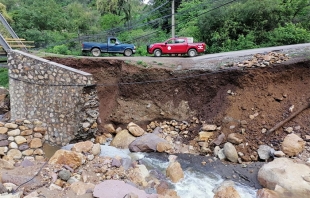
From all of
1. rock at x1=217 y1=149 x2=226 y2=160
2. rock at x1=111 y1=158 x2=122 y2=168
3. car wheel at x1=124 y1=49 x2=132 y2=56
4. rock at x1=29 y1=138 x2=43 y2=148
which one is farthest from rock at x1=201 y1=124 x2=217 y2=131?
car wheel at x1=124 y1=49 x2=132 y2=56

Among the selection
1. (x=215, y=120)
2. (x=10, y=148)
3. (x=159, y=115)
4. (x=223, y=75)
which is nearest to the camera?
(x=10, y=148)

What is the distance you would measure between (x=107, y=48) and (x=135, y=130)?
6.56 metres

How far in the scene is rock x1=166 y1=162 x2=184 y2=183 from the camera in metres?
6.63

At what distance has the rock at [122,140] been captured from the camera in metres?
8.74

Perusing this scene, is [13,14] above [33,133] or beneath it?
above

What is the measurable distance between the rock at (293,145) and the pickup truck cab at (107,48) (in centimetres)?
972

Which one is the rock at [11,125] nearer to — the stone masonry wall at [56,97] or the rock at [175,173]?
the stone masonry wall at [56,97]

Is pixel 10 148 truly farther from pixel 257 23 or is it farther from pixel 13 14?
pixel 13 14

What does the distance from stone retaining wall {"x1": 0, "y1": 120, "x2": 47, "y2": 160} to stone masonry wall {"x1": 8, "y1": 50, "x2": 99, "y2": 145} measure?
40 cm

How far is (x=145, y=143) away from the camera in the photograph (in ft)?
27.3

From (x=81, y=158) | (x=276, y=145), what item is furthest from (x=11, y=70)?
(x=276, y=145)

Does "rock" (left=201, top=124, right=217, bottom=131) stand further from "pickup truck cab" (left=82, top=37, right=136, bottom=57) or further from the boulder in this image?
"pickup truck cab" (left=82, top=37, right=136, bottom=57)

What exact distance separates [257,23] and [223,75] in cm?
728

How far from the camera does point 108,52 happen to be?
46.4 ft
